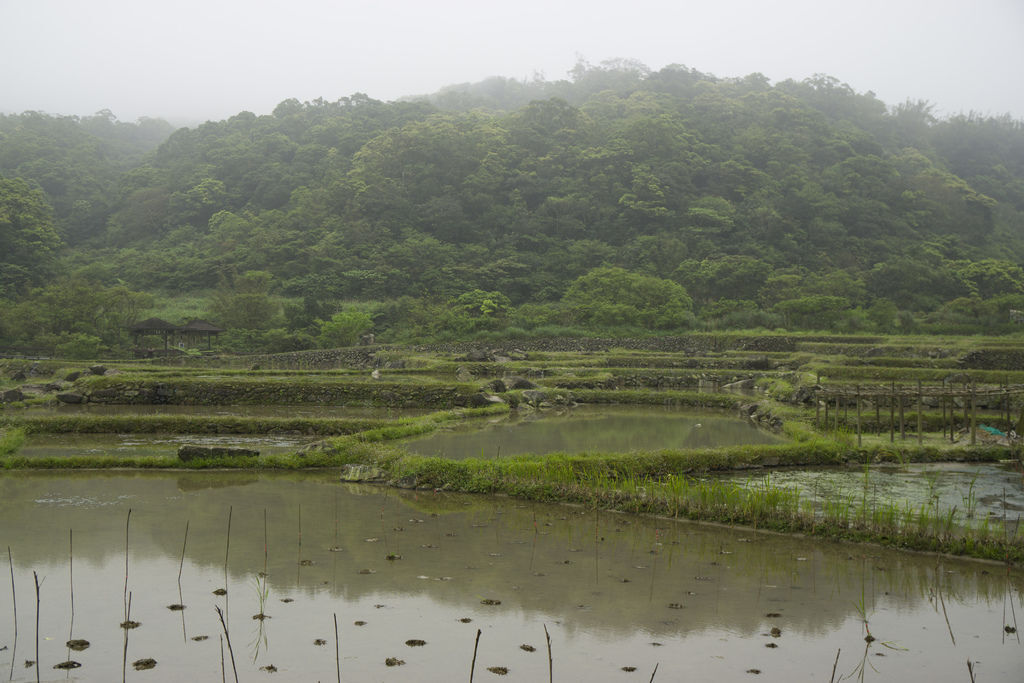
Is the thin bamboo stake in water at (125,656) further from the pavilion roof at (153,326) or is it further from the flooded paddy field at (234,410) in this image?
the pavilion roof at (153,326)

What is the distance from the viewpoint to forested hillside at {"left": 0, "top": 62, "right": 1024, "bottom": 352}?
3975cm

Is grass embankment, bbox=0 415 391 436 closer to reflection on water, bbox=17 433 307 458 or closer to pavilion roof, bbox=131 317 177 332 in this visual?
reflection on water, bbox=17 433 307 458

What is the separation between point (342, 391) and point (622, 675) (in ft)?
56.1

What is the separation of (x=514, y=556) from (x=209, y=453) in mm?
7044

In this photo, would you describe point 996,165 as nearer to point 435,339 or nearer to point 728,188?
point 728,188

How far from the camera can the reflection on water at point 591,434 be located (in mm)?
13773

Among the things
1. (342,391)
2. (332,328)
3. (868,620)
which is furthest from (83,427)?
(332,328)

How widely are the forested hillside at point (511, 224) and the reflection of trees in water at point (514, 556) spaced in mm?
25832

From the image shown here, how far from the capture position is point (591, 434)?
15.9 metres

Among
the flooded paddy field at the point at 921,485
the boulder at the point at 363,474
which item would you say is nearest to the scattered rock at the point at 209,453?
the boulder at the point at 363,474

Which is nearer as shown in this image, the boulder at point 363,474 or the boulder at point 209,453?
the boulder at point 363,474

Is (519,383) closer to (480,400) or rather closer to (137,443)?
(480,400)

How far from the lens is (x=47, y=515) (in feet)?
29.6

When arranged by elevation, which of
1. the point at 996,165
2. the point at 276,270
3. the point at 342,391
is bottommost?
the point at 342,391
